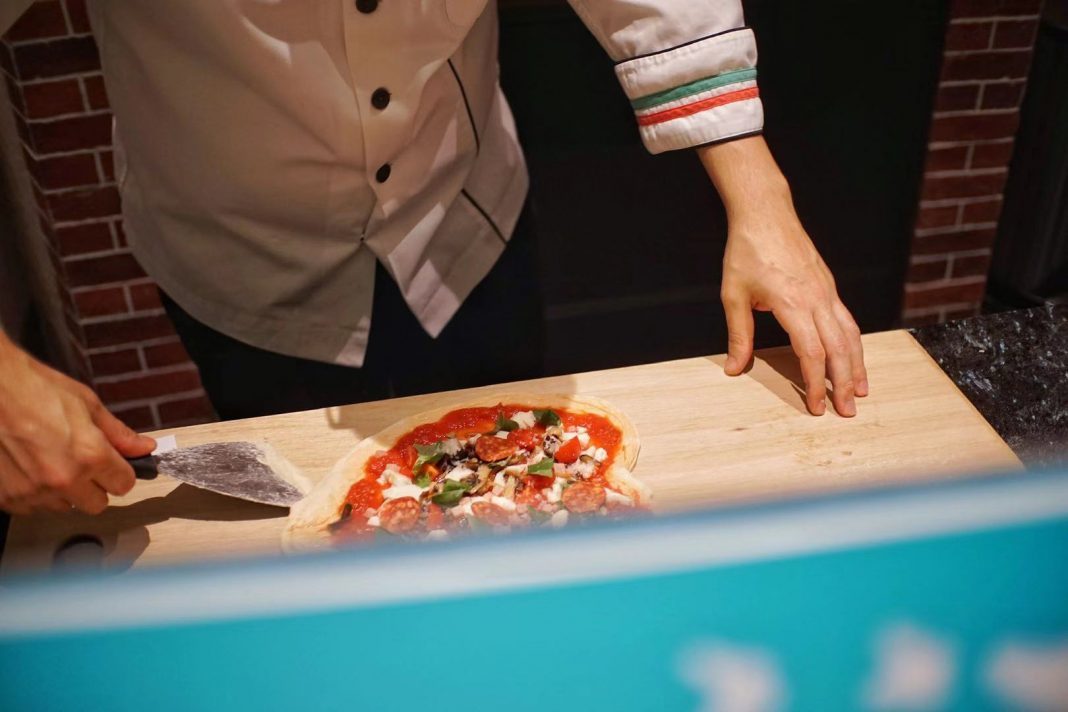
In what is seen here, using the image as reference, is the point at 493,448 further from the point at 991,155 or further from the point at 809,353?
the point at 991,155

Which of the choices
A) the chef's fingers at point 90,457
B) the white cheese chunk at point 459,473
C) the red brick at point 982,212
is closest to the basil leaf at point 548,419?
the white cheese chunk at point 459,473

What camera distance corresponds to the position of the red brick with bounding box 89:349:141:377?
2.40 m

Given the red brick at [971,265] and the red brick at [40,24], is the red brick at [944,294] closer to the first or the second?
the red brick at [971,265]

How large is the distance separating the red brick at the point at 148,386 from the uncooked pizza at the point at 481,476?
1409 millimetres

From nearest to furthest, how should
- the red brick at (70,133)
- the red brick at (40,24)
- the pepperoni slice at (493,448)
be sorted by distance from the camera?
1. the pepperoni slice at (493,448)
2. the red brick at (40,24)
3. the red brick at (70,133)

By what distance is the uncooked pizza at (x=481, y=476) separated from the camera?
1107 mm

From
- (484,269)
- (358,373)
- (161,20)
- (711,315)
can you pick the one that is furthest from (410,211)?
(711,315)

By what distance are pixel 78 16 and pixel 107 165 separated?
1.04 feet

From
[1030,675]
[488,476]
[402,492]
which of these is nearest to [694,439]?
[488,476]

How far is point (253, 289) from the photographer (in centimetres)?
141

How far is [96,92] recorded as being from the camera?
2.12 m

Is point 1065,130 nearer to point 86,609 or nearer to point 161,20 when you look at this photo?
point 161,20

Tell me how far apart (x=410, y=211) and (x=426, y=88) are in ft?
0.58

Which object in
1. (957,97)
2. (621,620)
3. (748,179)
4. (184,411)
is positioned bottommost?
(184,411)
